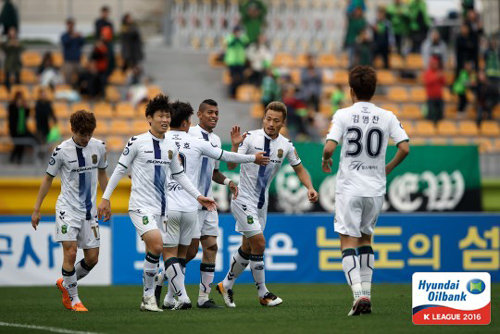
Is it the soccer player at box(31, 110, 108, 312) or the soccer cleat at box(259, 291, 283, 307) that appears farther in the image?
the soccer cleat at box(259, 291, 283, 307)

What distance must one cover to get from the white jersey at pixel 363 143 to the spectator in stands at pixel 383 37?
17124 mm

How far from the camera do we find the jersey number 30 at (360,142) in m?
10.7

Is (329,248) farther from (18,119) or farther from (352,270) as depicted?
(18,119)

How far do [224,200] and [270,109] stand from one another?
7.98m

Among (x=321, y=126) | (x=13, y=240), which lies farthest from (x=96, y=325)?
(x=321, y=126)

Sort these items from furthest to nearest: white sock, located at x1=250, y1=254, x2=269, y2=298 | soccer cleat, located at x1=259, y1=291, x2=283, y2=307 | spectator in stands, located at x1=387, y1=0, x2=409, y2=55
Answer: spectator in stands, located at x1=387, y1=0, x2=409, y2=55 → soccer cleat, located at x1=259, y1=291, x2=283, y2=307 → white sock, located at x1=250, y1=254, x2=269, y2=298

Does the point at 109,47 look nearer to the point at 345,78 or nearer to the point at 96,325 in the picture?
the point at 345,78

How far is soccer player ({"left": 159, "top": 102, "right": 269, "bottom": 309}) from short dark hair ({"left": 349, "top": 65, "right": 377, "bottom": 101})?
54.7 inches

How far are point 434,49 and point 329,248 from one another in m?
11.7

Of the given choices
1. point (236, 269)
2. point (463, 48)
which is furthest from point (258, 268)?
point (463, 48)

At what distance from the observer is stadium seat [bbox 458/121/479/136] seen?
85.0ft

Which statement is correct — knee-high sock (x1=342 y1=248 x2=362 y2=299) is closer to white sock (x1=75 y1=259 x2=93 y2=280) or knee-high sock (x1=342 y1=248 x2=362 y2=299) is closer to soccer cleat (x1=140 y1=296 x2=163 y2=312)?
soccer cleat (x1=140 y1=296 x2=163 y2=312)

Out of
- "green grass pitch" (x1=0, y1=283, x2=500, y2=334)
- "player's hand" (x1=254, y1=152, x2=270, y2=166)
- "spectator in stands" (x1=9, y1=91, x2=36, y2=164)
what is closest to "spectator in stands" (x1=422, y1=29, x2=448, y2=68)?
"spectator in stands" (x1=9, y1=91, x2=36, y2=164)

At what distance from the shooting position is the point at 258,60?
2664cm
